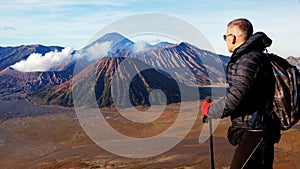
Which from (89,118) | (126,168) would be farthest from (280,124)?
(89,118)

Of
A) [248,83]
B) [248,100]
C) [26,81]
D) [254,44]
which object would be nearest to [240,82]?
[248,83]

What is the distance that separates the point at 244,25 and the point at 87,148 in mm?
34997

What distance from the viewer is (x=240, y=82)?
366 centimetres

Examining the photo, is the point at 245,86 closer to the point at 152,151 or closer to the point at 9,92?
the point at 152,151

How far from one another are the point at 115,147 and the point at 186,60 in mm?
94872

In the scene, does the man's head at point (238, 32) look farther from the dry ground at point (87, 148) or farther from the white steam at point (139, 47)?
the white steam at point (139, 47)

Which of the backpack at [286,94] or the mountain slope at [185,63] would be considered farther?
the mountain slope at [185,63]

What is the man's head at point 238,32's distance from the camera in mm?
3893

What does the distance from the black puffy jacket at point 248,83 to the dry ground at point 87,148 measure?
736 inches

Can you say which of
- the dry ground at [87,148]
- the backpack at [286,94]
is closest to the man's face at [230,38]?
the backpack at [286,94]

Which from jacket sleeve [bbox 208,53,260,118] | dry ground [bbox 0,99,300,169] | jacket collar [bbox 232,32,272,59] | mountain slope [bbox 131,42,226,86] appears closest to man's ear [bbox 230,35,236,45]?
jacket collar [bbox 232,32,272,59]

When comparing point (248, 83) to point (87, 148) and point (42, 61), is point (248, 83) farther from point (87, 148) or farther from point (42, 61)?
point (42, 61)

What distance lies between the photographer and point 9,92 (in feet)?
333

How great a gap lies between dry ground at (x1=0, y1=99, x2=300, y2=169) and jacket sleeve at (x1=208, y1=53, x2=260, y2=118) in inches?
741
